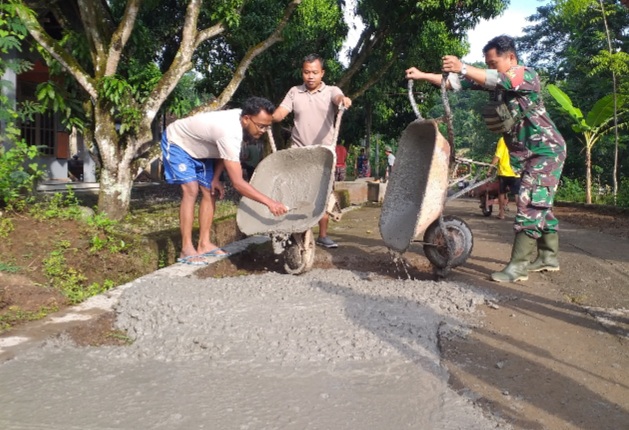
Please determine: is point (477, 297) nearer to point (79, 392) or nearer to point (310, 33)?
point (79, 392)

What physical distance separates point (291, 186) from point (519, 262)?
188 centimetres

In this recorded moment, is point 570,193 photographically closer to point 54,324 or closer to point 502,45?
point 502,45

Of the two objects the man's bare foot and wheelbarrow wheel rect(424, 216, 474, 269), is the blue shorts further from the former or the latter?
wheelbarrow wheel rect(424, 216, 474, 269)

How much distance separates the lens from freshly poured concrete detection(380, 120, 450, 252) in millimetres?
4047

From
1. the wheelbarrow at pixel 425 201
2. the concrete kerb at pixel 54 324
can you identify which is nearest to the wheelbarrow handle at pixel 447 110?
the wheelbarrow at pixel 425 201

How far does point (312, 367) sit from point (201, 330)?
0.68 m

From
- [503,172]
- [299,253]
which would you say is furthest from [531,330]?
[503,172]

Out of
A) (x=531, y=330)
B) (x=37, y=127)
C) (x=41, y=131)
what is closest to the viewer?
(x=531, y=330)

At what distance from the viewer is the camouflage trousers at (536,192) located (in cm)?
419

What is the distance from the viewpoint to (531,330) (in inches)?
117

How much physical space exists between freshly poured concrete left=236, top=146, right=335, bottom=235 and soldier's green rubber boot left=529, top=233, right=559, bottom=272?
1.74m

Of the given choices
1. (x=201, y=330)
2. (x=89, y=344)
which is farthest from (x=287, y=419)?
(x=89, y=344)

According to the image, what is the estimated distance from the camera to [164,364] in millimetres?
2420

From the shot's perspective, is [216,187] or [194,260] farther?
[216,187]
